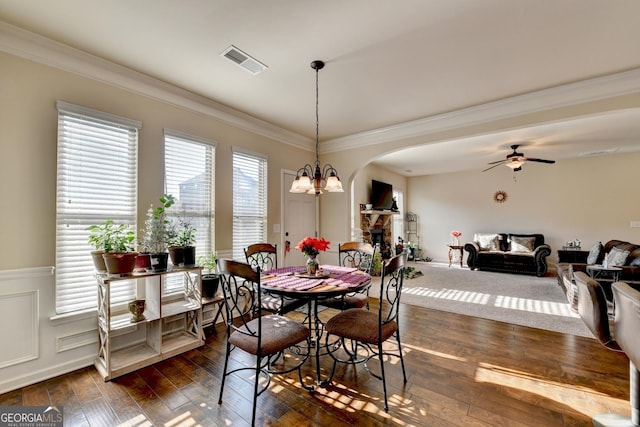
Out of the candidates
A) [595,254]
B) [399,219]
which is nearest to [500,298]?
[595,254]

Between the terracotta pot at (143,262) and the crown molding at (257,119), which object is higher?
the crown molding at (257,119)

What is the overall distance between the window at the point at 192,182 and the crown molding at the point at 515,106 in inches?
102

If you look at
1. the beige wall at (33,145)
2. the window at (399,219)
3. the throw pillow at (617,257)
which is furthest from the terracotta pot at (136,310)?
the window at (399,219)

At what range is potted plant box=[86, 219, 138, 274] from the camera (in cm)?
230

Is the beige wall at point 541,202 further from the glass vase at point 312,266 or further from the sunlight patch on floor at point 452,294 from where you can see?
the glass vase at point 312,266

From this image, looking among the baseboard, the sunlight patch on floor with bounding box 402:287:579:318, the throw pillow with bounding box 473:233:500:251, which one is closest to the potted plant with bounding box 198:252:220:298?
the baseboard

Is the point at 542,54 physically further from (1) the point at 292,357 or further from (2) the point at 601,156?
(2) the point at 601,156

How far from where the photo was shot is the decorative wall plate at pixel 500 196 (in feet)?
25.9

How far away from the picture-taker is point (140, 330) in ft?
9.08

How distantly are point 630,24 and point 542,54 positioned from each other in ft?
1.76

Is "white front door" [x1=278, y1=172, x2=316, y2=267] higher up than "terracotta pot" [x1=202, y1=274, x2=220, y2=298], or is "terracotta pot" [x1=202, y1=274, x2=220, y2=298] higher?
"white front door" [x1=278, y1=172, x2=316, y2=267]

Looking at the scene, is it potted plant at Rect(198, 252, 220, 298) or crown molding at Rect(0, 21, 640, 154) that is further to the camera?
potted plant at Rect(198, 252, 220, 298)

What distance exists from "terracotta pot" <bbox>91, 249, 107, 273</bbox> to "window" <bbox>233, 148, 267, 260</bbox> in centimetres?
158

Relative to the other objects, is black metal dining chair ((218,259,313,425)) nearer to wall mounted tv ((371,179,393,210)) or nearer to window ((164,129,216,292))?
window ((164,129,216,292))
